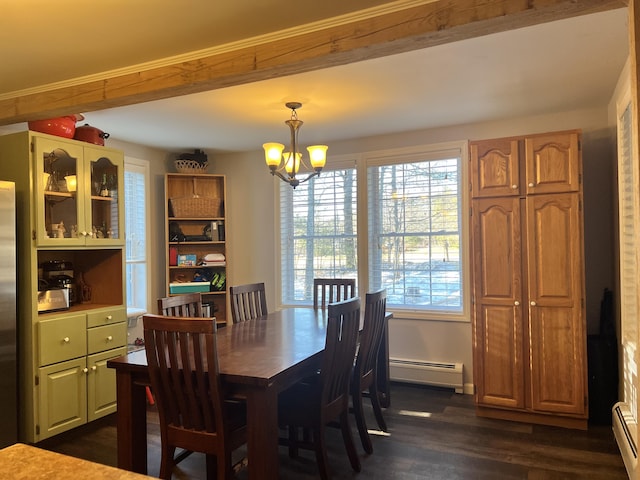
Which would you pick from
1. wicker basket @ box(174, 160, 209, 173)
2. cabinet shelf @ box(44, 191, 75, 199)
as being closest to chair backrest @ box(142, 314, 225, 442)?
cabinet shelf @ box(44, 191, 75, 199)

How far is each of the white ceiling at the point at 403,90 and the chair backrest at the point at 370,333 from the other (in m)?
1.42

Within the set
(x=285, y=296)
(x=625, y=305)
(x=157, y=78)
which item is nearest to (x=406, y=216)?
(x=285, y=296)

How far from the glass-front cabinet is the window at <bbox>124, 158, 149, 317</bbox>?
867 mm

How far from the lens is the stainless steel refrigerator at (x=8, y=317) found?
3.10m

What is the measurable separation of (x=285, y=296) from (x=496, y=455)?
2.76 m

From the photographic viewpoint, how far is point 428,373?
4.46 m

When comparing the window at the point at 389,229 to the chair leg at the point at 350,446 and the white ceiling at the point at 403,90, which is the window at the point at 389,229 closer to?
the white ceiling at the point at 403,90

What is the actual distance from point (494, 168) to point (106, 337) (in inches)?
128

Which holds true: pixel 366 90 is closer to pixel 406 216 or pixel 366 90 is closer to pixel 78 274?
pixel 406 216

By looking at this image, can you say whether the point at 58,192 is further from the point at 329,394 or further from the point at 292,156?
the point at 329,394

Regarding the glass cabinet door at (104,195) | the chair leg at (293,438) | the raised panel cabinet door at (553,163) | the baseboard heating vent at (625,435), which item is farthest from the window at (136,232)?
the baseboard heating vent at (625,435)

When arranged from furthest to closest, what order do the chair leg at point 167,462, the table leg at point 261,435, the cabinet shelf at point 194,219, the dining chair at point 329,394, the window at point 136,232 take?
the cabinet shelf at point 194,219
the window at point 136,232
the dining chair at point 329,394
the chair leg at point 167,462
the table leg at point 261,435

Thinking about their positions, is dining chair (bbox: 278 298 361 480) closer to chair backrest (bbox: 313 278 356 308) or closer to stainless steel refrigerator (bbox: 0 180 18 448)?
chair backrest (bbox: 313 278 356 308)

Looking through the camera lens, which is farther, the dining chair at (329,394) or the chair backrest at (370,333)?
the chair backrest at (370,333)
